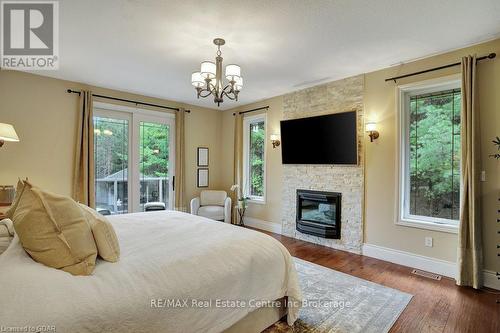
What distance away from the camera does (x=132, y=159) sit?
5.04m

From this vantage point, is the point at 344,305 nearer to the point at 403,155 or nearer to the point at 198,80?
the point at 403,155

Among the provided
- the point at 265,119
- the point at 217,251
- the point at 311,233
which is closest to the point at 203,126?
the point at 265,119

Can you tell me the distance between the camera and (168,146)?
221 inches

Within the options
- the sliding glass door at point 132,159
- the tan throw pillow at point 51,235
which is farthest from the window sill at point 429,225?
the sliding glass door at point 132,159

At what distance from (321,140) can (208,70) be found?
244cm

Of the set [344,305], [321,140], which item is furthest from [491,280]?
[321,140]

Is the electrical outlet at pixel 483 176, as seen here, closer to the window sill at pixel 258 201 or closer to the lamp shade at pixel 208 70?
the lamp shade at pixel 208 70

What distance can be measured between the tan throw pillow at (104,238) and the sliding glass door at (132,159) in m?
→ 3.52

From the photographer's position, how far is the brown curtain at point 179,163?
18.0ft

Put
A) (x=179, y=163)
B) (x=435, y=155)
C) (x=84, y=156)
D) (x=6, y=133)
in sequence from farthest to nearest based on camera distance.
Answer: (x=179, y=163) < (x=84, y=156) < (x=435, y=155) < (x=6, y=133)

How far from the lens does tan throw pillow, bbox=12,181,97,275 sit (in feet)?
4.47

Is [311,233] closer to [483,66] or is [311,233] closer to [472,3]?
[483,66]

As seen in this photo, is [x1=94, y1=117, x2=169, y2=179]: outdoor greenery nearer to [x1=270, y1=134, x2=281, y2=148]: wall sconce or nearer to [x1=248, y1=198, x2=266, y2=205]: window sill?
[x1=248, y1=198, x2=266, y2=205]: window sill

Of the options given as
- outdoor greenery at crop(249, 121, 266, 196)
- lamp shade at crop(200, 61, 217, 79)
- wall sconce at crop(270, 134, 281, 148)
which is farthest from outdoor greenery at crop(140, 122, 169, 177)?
lamp shade at crop(200, 61, 217, 79)
